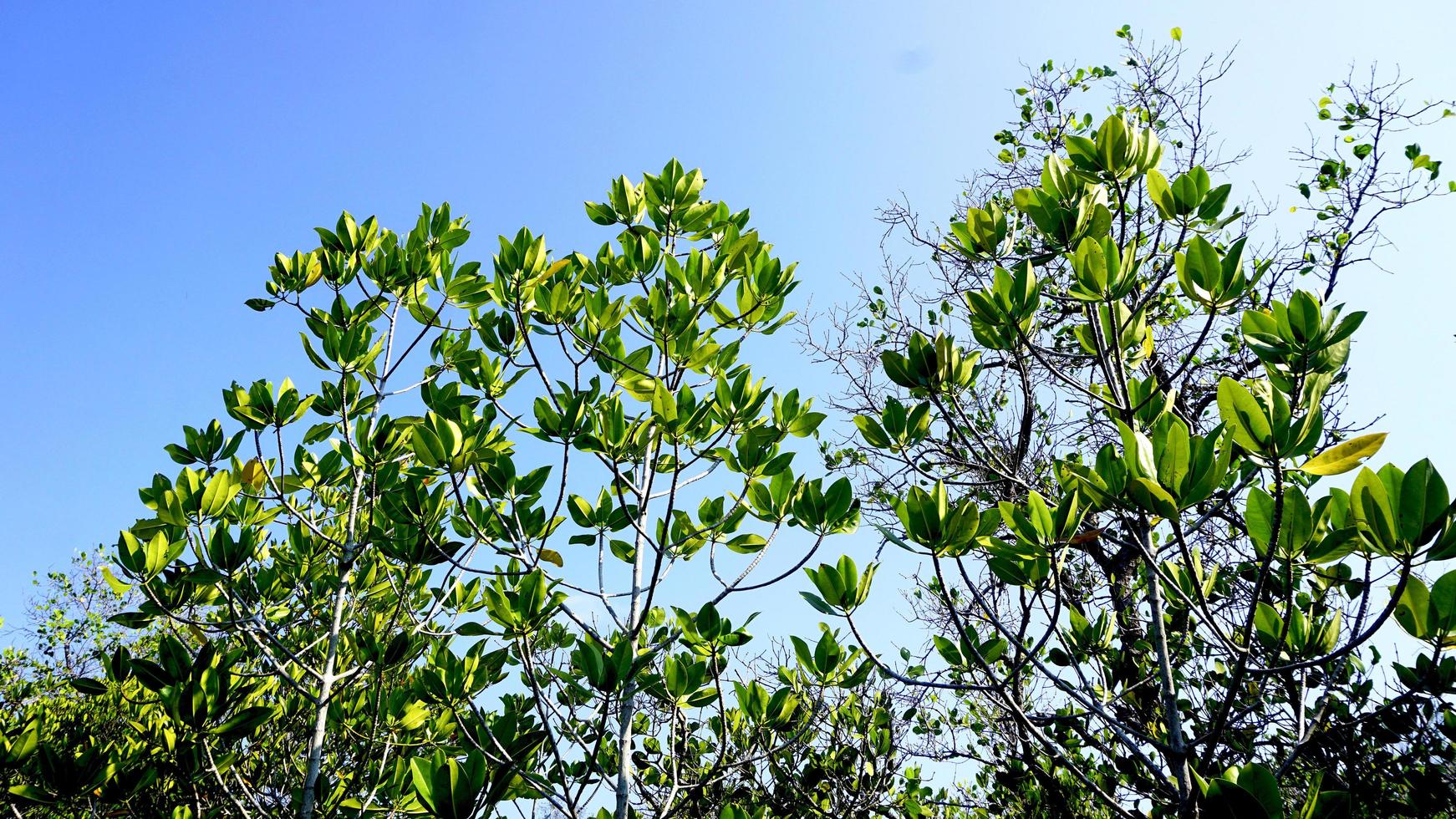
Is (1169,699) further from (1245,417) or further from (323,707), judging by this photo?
(323,707)

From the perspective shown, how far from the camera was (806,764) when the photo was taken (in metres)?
3.94

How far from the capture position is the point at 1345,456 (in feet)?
4.23

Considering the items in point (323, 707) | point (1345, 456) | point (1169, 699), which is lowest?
point (1169, 699)

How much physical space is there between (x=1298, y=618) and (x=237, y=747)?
3.72 metres

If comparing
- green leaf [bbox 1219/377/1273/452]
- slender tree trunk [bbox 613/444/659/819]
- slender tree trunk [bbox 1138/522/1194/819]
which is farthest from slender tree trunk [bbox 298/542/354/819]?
green leaf [bbox 1219/377/1273/452]

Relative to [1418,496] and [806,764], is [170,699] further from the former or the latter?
[1418,496]

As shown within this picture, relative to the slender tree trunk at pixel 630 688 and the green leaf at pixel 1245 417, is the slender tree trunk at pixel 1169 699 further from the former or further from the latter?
the slender tree trunk at pixel 630 688

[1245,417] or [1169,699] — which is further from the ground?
[1245,417]

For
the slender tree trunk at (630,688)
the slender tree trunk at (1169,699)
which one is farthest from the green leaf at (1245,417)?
the slender tree trunk at (630,688)

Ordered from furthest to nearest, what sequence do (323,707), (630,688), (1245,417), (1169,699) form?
(323,707) < (630,688) < (1169,699) < (1245,417)

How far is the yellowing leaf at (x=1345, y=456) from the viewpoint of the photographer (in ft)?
4.17

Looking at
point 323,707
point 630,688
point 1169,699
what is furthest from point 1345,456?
point 323,707

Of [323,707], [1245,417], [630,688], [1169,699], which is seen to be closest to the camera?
[1245,417]

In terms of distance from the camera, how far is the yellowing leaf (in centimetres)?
127
